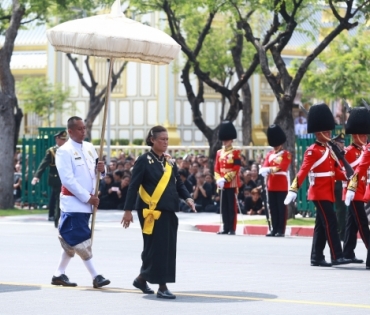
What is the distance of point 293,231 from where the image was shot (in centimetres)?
2373

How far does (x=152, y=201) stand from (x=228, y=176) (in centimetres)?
1049

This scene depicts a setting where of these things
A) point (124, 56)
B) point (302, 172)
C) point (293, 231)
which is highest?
point (124, 56)

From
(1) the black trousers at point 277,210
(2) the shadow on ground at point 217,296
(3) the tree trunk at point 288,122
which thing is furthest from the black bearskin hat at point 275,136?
(2) the shadow on ground at point 217,296

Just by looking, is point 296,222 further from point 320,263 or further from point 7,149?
point 320,263

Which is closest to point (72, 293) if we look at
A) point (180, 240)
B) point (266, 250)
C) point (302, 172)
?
point (302, 172)

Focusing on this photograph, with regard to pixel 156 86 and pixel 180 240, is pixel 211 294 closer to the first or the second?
pixel 180 240

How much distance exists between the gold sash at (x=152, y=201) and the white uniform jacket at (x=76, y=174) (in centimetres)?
81

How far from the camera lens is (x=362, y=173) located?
52.2ft

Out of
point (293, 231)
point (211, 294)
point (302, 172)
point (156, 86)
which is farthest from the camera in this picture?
point (156, 86)

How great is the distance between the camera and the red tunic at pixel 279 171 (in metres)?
22.5

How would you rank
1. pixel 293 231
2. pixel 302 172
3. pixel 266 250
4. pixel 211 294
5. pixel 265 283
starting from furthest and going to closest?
1. pixel 293 231
2. pixel 266 250
3. pixel 302 172
4. pixel 265 283
5. pixel 211 294

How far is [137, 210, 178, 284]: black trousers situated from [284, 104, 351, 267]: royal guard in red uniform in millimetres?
3957

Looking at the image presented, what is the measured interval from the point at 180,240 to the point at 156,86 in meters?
30.5

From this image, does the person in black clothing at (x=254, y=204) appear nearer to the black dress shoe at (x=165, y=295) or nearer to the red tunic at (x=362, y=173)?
the red tunic at (x=362, y=173)
